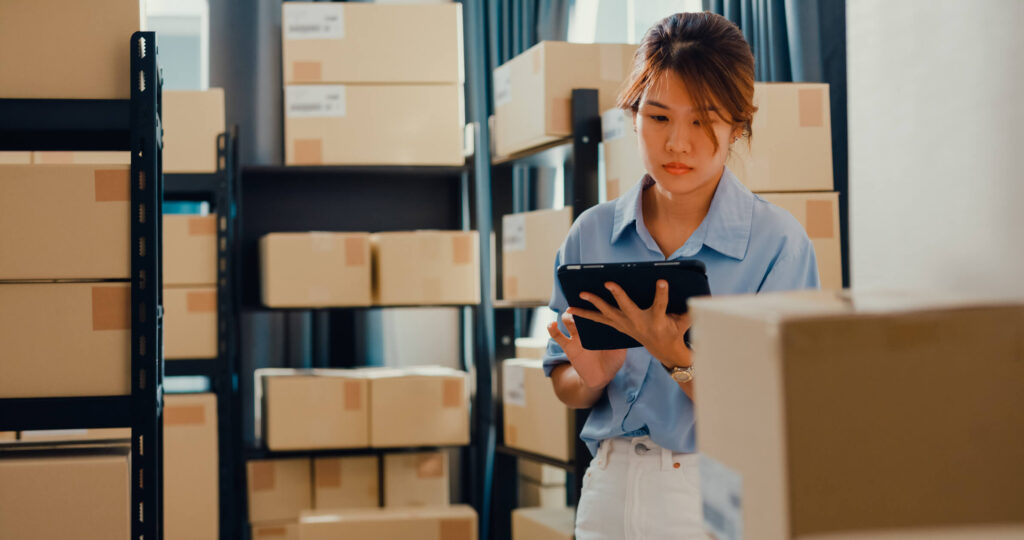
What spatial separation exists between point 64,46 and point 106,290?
1.11ft

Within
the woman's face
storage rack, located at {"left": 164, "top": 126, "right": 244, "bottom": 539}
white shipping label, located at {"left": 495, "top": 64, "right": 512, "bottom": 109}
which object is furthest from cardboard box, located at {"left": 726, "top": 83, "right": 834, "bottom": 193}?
storage rack, located at {"left": 164, "top": 126, "right": 244, "bottom": 539}

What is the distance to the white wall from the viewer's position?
0.78 m

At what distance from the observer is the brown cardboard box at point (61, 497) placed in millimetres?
1165

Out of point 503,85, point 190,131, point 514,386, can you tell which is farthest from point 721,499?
point 190,131

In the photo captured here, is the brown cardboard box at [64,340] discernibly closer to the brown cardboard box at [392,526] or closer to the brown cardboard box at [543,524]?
the brown cardboard box at [543,524]

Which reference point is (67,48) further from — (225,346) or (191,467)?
(191,467)

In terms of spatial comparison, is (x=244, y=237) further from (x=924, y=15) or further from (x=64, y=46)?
(x=924, y=15)

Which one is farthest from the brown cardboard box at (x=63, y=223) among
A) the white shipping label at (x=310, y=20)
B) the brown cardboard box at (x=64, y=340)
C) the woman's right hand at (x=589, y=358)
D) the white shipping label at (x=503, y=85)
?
the white shipping label at (x=310, y=20)

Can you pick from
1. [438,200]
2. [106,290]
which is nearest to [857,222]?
[106,290]

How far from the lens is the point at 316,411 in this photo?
2.69m

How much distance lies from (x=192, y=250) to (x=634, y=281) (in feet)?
6.93

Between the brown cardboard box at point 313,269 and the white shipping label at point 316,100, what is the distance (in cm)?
38

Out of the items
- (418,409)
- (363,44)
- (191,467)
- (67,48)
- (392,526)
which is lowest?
(392,526)

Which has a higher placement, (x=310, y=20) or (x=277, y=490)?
(x=310, y=20)
